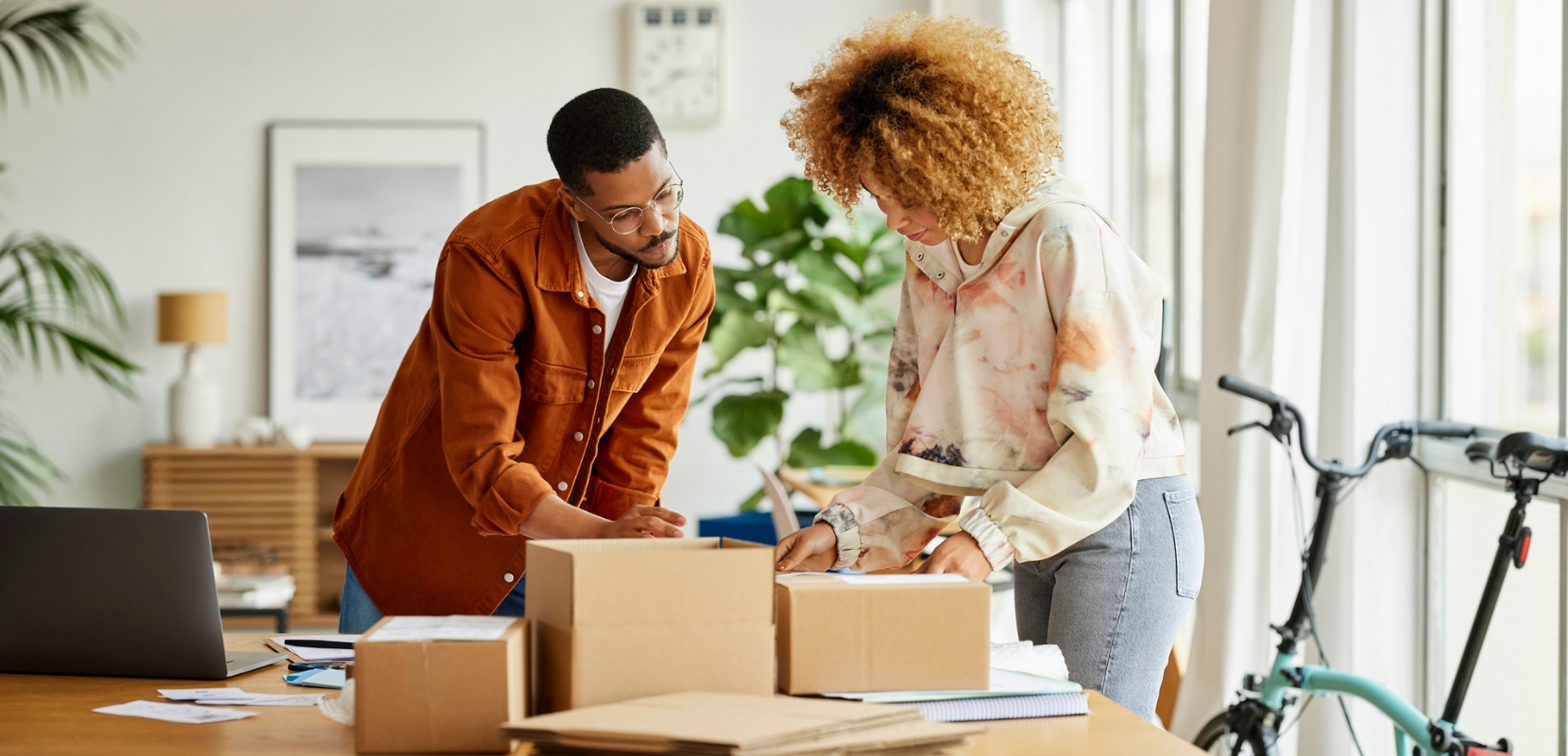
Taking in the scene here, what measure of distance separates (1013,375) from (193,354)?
4.23m

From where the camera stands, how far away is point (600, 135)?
153cm

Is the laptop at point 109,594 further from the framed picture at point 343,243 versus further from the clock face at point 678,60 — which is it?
the clock face at point 678,60

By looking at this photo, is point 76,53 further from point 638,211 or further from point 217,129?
point 638,211

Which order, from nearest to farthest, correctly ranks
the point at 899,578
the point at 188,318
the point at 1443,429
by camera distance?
the point at 899,578 → the point at 1443,429 → the point at 188,318

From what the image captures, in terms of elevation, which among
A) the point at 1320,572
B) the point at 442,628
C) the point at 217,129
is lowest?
the point at 1320,572

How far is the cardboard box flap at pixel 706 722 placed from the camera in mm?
907

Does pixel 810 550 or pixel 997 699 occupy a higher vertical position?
pixel 810 550

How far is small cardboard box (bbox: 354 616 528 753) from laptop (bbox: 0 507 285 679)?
38cm

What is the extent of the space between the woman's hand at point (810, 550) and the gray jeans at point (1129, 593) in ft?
0.84

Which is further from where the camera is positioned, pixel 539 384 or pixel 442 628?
pixel 539 384

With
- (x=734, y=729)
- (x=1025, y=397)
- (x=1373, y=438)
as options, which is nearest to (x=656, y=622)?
(x=734, y=729)

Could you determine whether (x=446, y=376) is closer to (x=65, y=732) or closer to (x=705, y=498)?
(x=65, y=732)

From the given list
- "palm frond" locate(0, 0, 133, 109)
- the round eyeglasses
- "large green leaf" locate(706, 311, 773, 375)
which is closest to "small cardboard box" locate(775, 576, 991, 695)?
the round eyeglasses

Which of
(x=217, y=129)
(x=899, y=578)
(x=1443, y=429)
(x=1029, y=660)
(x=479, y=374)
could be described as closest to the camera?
(x=899, y=578)
